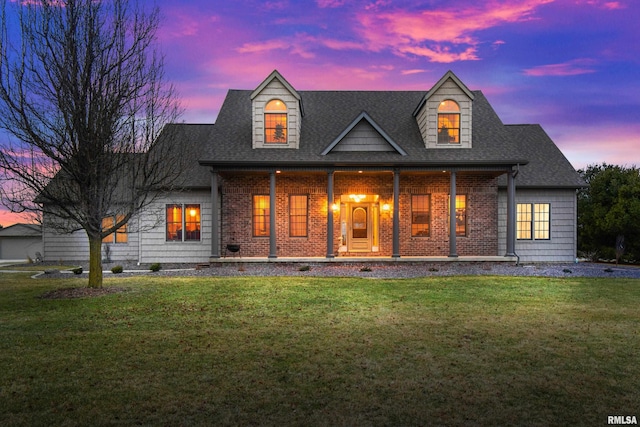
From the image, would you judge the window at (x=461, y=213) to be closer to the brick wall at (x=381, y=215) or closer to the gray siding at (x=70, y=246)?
the brick wall at (x=381, y=215)

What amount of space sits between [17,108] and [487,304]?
11.9 metres

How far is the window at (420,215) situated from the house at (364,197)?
45 mm

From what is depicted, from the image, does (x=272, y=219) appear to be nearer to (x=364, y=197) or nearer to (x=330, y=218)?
(x=330, y=218)

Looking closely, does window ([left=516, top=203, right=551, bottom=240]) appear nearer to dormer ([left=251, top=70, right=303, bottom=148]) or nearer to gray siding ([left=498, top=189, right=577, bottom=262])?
gray siding ([left=498, top=189, right=577, bottom=262])

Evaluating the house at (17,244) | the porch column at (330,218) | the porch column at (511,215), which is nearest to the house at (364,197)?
the porch column at (511,215)

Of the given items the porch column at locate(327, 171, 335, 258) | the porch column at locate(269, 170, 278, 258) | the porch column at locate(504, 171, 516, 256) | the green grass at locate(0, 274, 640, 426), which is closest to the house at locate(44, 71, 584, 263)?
the porch column at locate(504, 171, 516, 256)

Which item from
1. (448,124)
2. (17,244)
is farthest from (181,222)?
(17,244)

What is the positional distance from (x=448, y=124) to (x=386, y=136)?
2877 millimetres

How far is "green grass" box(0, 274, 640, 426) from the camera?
3.86 metres

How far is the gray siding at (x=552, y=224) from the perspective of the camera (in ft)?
58.6

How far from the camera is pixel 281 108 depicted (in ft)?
55.6

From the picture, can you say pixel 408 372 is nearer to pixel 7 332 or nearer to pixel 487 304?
pixel 487 304

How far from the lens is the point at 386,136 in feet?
54.5

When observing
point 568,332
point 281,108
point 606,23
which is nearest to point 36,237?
point 281,108
